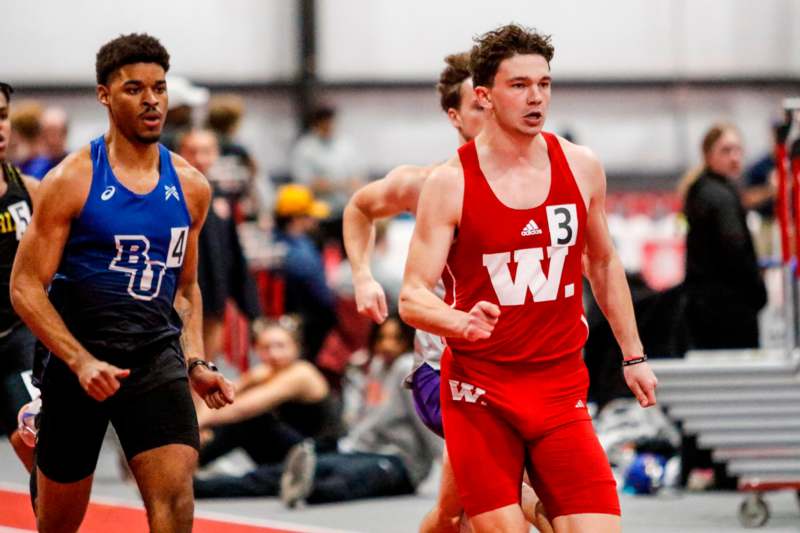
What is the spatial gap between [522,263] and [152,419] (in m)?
1.31

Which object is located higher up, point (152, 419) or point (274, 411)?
point (152, 419)

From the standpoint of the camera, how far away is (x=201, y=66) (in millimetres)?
20125

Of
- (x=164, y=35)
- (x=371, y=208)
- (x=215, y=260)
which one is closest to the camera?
(x=371, y=208)

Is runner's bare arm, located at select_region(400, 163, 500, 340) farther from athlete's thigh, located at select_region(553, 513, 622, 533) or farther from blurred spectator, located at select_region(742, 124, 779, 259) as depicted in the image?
blurred spectator, located at select_region(742, 124, 779, 259)

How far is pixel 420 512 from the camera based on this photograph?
9.44m

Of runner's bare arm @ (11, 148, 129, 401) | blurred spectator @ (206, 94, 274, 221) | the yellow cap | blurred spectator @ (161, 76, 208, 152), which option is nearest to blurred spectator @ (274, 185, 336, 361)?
the yellow cap

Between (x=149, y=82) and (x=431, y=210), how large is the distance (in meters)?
1.06

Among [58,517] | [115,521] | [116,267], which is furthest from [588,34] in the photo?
[58,517]

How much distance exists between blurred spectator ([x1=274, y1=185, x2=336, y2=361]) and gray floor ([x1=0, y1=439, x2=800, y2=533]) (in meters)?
3.18

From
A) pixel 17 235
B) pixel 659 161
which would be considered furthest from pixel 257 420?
pixel 659 161

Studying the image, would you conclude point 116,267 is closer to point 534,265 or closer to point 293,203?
point 534,265

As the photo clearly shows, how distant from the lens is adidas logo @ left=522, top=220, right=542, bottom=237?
5.35 metres

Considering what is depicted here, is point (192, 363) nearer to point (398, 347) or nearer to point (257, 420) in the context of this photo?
point (257, 420)

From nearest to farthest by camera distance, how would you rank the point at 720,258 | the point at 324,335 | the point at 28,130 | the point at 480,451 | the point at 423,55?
the point at 480,451 < the point at 720,258 < the point at 28,130 < the point at 324,335 < the point at 423,55
